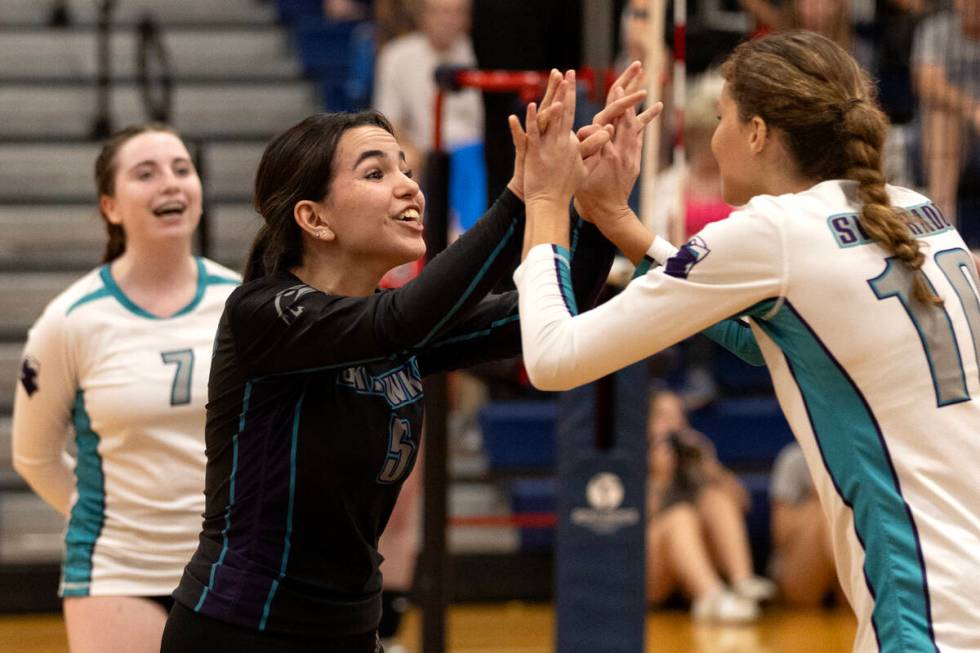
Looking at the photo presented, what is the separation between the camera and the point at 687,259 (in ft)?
7.47

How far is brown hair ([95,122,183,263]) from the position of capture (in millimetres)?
3750

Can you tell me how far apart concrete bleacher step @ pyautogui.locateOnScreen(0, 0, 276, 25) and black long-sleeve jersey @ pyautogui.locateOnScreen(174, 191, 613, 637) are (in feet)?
25.7

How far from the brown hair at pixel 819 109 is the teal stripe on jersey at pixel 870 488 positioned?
0.25 m

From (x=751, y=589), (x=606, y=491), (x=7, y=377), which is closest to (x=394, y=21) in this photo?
(x=7, y=377)

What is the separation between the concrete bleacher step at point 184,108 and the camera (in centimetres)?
909

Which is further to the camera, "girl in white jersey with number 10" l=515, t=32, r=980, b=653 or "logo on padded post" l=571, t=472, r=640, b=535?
"logo on padded post" l=571, t=472, r=640, b=535

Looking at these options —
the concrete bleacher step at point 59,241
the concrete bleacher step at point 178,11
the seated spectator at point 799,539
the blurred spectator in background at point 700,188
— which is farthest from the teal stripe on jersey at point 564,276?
the concrete bleacher step at point 178,11

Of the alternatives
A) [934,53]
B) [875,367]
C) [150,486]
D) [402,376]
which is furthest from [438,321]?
[934,53]

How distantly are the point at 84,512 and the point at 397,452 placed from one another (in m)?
1.23

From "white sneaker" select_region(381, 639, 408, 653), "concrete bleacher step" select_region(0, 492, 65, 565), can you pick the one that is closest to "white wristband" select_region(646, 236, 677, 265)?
"white sneaker" select_region(381, 639, 408, 653)

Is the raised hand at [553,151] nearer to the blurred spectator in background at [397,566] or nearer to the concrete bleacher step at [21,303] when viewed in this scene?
the blurred spectator in background at [397,566]

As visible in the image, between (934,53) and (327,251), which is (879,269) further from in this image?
(934,53)

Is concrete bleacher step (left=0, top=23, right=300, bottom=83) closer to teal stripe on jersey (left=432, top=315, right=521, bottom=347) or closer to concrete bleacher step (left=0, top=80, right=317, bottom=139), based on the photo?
concrete bleacher step (left=0, top=80, right=317, bottom=139)

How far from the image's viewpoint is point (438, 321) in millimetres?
2385
